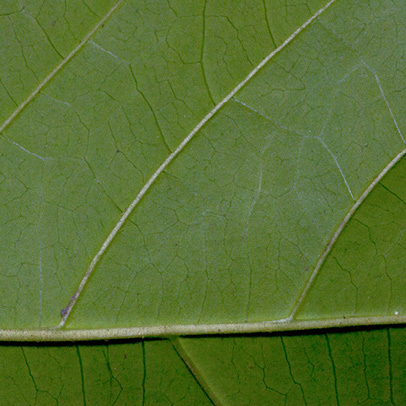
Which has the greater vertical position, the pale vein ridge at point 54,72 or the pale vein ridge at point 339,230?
the pale vein ridge at point 54,72

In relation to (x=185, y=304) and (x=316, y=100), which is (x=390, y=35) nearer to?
(x=316, y=100)

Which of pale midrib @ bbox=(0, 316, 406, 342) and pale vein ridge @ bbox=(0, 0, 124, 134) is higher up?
pale vein ridge @ bbox=(0, 0, 124, 134)

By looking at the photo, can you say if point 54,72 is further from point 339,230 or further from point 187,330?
point 339,230

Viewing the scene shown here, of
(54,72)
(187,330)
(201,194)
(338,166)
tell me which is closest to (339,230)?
(338,166)

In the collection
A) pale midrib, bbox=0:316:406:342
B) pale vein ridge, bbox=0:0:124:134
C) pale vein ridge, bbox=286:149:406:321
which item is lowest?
pale midrib, bbox=0:316:406:342

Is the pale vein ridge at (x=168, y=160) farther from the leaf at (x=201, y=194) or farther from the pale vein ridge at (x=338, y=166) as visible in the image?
the pale vein ridge at (x=338, y=166)

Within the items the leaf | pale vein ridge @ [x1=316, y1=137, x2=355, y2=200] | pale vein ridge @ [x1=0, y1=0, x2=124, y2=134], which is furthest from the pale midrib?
pale vein ridge @ [x1=0, y1=0, x2=124, y2=134]

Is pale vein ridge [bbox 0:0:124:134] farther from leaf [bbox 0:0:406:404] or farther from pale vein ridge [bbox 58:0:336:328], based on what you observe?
pale vein ridge [bbox 58:0:336:328]

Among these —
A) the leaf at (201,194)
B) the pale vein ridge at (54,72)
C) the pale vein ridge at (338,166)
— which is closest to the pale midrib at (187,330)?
the leaf at (201,194)
